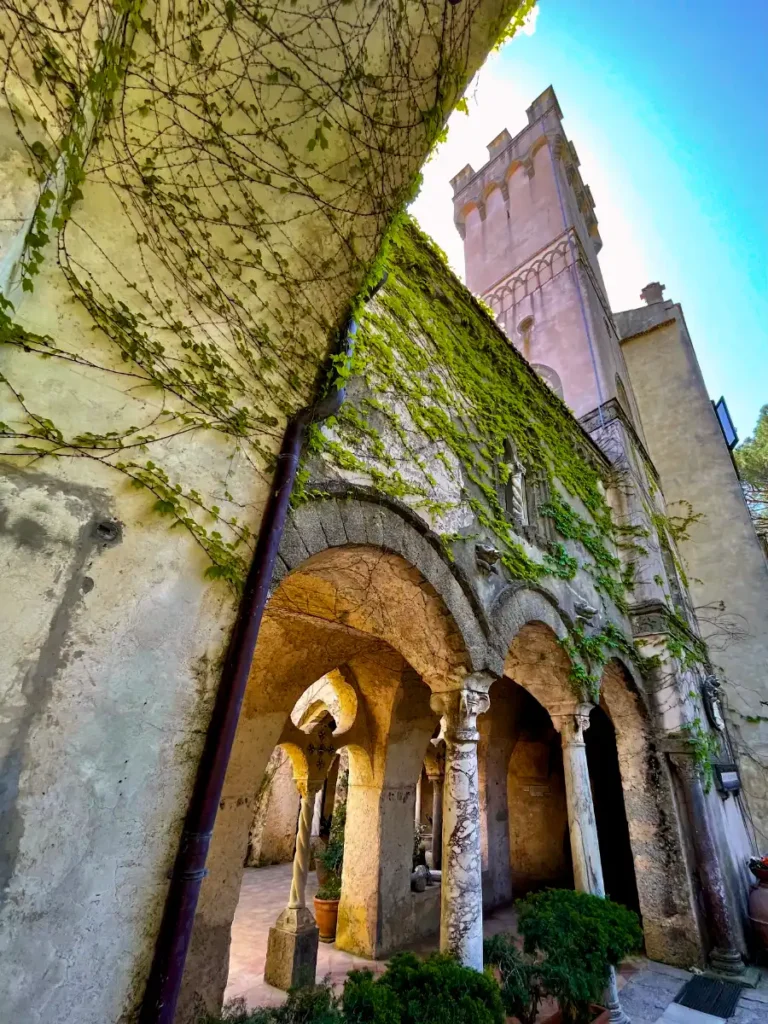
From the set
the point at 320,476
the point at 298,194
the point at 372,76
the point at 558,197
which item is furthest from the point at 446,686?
the point at 558,197

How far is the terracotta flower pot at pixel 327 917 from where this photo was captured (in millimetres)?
6930

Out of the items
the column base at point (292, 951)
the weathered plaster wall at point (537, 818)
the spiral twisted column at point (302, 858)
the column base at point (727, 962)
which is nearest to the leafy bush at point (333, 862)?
the spiral twisted column at point (302, 858)

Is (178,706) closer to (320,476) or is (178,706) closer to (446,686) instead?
(320,476)

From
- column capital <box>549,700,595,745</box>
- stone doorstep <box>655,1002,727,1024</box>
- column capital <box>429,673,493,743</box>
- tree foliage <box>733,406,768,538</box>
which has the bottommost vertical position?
stone doorstep <box>655,1002,727,1024</box>

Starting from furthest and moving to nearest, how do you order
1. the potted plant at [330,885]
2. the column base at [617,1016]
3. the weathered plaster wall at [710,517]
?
the weathered plaster wall at [710,517] < the potted plant at [330,885] < the column base at [617,1016]

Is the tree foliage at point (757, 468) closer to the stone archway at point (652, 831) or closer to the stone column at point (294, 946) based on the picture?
the stone archway at point (652, 831)

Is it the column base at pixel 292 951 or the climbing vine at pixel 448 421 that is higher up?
the climbing vine at pixel 448 421

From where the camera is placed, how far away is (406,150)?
3193 mm

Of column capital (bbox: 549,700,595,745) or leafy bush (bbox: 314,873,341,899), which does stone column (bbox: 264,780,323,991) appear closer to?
leafy bush (bbox: 314,873,341,899)

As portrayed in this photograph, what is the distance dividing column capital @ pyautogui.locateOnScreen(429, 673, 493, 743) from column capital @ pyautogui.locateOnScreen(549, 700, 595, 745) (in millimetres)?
2309

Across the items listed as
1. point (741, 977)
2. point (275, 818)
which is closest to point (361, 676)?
point (741, 977)

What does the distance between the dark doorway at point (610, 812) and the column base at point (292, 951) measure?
6.22 metres

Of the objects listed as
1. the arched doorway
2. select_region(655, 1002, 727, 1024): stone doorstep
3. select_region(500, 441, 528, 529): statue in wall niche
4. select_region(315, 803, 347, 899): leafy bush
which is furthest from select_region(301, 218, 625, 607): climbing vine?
select_region(315, 803, 347, 899): leafy bush

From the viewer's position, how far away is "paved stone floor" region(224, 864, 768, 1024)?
200 inches
